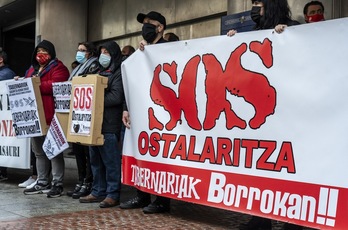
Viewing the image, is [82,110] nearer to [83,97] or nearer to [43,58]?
[83,97]

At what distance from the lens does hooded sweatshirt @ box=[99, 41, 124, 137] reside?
5.60 metres

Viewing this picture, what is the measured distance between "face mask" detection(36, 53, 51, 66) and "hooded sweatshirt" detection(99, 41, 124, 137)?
47.1 inches

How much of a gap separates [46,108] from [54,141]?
552 millimetres

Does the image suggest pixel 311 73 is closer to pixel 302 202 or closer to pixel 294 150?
pixel 294 150

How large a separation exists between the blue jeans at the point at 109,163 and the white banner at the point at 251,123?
467mm

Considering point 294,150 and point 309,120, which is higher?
point 309,120

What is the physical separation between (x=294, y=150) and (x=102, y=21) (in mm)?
9214

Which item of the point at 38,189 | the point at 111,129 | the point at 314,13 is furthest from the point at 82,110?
the point at 314,13

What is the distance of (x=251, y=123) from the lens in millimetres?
4133

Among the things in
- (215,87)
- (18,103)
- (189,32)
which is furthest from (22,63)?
(215,87)

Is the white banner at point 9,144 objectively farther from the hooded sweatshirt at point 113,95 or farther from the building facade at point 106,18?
the building facade at point 106,18

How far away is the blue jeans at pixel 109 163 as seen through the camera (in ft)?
18.6

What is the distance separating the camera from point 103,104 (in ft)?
18.3

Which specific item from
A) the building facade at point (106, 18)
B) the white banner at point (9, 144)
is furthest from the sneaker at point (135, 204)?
the building facade at point (106, 18)
